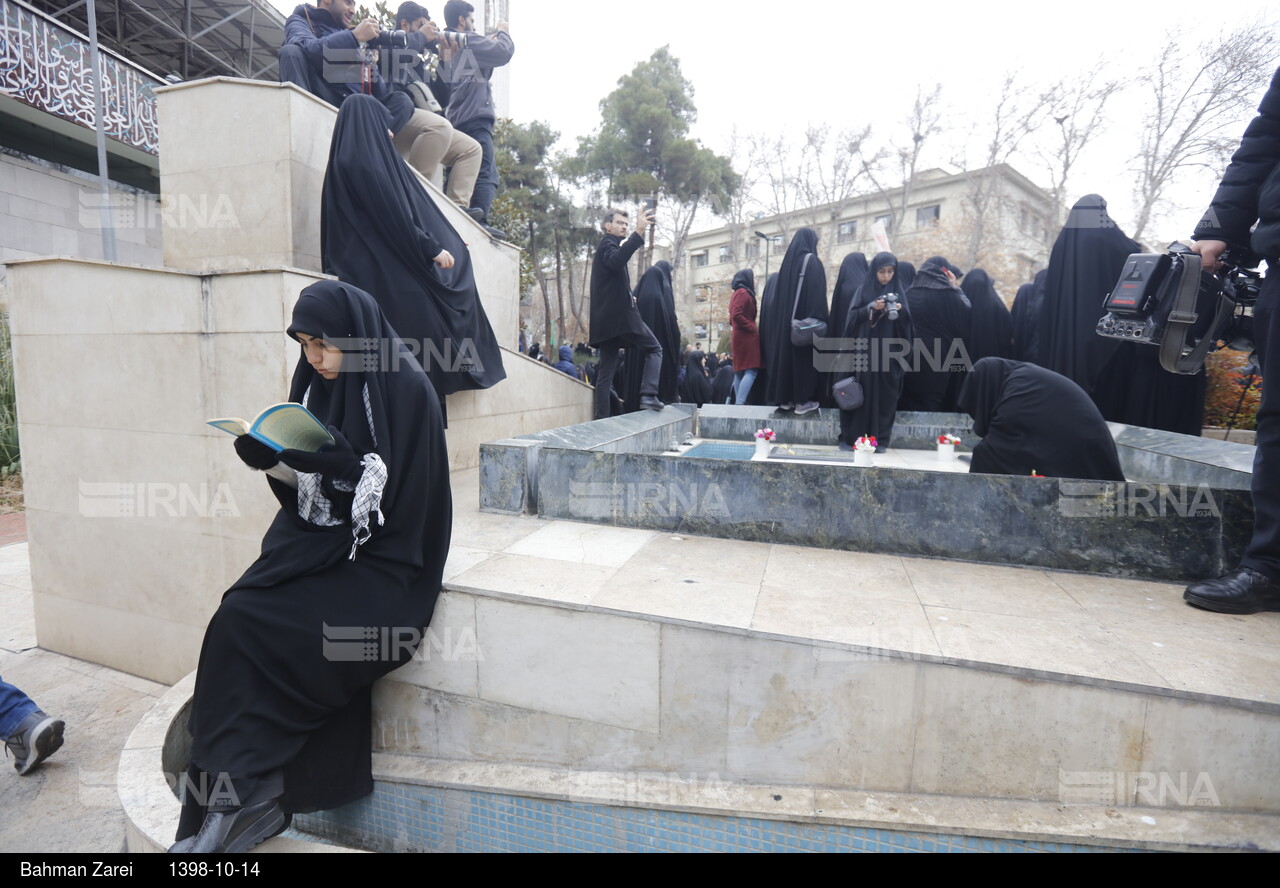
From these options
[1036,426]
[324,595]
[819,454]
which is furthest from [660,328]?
[324,595]

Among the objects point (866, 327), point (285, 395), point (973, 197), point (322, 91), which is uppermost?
point (973, 197)

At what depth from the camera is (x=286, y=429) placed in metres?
2.01

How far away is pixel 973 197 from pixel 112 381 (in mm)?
24887

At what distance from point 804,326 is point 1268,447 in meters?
4.25

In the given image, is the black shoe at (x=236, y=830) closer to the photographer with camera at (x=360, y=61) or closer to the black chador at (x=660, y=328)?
the photographer with camera at (x=360, y=61)

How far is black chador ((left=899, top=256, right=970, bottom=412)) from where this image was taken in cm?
658

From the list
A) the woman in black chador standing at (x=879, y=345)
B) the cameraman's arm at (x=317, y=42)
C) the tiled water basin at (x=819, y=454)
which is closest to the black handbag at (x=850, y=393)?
the woman in black chador standing at (x=879, y=345)

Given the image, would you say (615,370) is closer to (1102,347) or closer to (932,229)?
(1102,347)

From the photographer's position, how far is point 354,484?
2191 millimetres

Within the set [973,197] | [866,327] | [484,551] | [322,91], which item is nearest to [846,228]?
[973,197]

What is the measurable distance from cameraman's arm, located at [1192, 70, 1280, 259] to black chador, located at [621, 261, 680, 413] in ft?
15.0

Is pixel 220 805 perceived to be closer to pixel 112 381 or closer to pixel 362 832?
pixel 362 832

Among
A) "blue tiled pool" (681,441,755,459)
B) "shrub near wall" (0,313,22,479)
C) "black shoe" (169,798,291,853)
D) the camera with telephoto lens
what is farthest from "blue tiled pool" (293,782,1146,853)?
"shrub near wall" (0,313,22,479)
